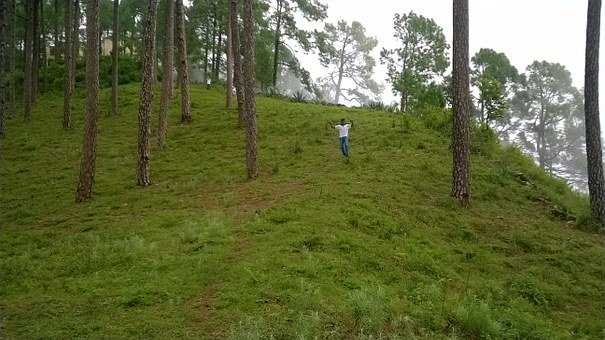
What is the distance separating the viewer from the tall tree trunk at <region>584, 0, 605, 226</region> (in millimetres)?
12141

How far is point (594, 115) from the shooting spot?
12.4 meters

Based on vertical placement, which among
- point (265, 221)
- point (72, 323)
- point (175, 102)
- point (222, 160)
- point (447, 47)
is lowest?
point (72, 323)

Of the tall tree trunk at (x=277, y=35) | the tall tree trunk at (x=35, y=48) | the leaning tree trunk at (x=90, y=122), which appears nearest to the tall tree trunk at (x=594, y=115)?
the leaning tree trunk at (x=90, y=122)

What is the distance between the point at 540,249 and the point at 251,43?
369 inches

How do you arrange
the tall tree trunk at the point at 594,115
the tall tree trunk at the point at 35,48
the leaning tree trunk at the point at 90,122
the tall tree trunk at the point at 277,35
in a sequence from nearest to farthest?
the tall tree trunk at the point at 594,115
the leaning tree trunk at the point at 90,122
the tall tree trunk at the point at 35,48
the tall tree trunk at the point at 277,35

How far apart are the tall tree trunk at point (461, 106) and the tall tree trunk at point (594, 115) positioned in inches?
120

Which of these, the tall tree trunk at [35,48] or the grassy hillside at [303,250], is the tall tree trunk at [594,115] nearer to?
the grassy hillside at [303,250]

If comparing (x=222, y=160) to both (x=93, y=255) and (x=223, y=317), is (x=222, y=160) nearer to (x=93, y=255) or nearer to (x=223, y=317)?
(x=93, y=255)

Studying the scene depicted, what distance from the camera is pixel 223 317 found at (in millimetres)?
6824

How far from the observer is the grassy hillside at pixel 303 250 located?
6.96 m

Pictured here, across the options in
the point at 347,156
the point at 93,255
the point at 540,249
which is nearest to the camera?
the point at 93,255

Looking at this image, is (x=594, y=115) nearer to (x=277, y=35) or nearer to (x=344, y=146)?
(x=344, y=146)

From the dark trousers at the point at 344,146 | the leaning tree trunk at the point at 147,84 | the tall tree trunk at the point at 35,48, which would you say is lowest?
the dark trousers at the point at 344,146

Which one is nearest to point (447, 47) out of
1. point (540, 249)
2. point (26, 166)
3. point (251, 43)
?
point (251, 43)
